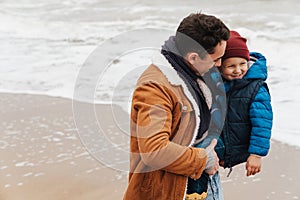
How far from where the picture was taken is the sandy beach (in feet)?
12.3

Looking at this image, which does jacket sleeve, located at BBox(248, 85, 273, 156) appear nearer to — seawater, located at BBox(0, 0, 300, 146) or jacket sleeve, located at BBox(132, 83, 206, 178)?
jacket sleeve, located at BBox(132, 83, 206, 178)

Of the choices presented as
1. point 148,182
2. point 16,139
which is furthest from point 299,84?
point 148,182

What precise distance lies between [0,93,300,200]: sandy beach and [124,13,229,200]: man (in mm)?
1569

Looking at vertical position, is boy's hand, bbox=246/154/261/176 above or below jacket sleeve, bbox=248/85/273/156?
below

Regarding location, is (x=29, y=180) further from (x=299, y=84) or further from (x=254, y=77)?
(x=299, y=84)

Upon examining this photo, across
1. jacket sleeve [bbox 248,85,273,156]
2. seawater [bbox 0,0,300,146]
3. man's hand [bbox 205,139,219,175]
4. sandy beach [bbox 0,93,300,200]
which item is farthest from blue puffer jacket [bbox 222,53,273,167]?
sandy beach [bbox 0,93,300,200]

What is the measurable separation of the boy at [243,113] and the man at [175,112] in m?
0.17

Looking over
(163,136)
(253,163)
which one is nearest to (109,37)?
(253,163)

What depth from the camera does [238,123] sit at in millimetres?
2082

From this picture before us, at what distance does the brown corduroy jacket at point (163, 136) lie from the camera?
1743 millimetres

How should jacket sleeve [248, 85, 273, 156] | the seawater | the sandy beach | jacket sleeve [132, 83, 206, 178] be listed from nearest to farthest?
jacket sleeve [132, 83, 206, 178], jacket sleeve [248, 85, 273, 156], the sandy beach, the seawater

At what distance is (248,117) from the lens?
208 cm

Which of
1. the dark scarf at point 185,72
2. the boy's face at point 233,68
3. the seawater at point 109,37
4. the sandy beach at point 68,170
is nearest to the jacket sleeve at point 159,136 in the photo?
the dark scarf at point 185,72

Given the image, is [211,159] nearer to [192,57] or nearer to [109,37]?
[192,57]
